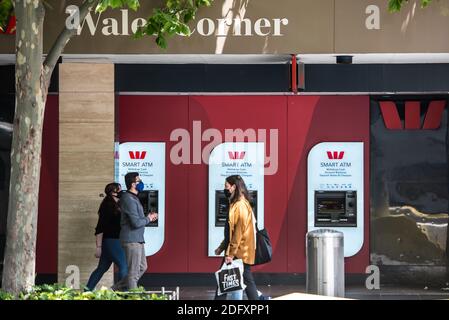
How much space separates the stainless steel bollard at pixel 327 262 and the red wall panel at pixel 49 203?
14.9ft

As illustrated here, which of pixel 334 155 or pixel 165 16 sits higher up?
pixel 165 16

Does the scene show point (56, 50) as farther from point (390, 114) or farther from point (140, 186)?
point (390, 114)

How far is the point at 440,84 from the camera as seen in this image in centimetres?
1398

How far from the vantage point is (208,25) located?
12.8m

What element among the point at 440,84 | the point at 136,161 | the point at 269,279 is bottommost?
the point at 269,279

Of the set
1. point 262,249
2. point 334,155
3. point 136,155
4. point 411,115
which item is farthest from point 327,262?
point 136,155

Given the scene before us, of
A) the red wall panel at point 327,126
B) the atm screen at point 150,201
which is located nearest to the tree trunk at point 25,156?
the atm screen at point 150,201

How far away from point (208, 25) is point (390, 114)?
341 centimetres

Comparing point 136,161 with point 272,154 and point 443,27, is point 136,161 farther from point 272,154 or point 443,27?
point 443,27

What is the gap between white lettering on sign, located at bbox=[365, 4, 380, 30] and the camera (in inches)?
496

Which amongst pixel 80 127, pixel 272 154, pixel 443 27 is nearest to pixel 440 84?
pixel 443 27

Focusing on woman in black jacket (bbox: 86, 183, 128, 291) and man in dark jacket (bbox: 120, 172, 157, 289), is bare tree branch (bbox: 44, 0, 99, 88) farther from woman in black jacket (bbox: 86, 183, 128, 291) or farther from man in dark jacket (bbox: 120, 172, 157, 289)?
woman in black jacket (bbox: 86, 183, 128, 291)

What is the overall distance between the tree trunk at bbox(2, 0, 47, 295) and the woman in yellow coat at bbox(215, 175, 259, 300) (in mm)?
3043
